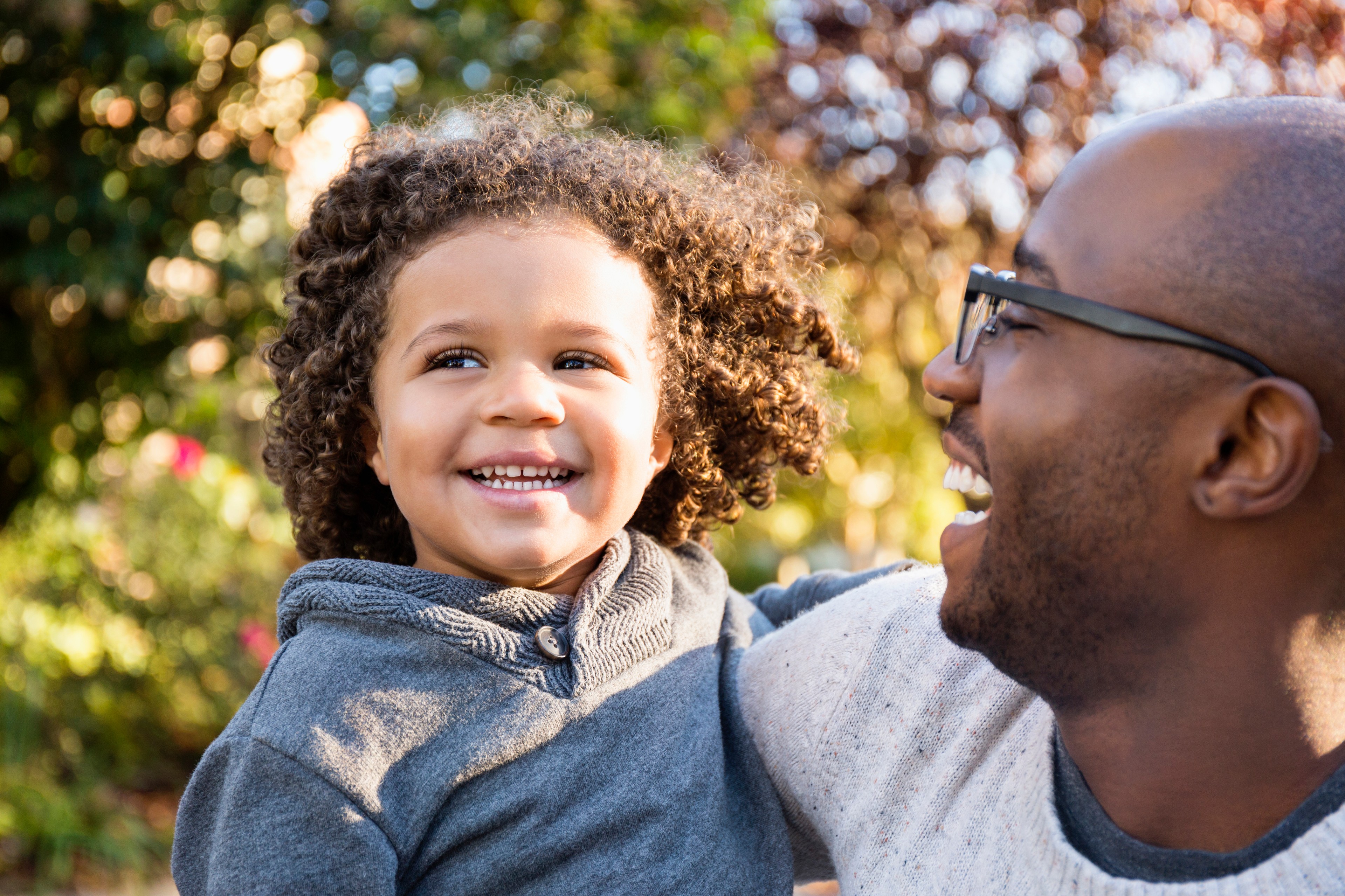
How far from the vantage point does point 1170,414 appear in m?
1.43

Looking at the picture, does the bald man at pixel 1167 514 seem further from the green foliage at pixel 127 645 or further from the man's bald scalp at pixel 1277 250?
the green foliage at pixel 127 645

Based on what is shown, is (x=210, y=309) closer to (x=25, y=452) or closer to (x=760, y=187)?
(x=25, y=452)

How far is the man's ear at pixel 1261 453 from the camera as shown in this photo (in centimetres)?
135

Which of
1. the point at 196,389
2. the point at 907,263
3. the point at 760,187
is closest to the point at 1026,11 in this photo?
the point at 907,263

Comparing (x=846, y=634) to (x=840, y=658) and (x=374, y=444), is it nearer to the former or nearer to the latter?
(x=840, y=658)

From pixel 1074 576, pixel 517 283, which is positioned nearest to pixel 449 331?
pixel 517 283

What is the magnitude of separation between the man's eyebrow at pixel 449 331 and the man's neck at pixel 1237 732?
1.19 meters

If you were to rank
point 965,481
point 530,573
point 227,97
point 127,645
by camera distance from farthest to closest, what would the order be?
point 227,97 < point 127,645 < point 530,573 < point 965,481

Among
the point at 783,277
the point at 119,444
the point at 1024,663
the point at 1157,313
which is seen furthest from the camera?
the point at 119,444

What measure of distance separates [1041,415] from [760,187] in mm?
1495

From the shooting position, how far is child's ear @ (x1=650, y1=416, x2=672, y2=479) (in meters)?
2.31

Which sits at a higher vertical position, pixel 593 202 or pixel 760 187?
pixel 593 202

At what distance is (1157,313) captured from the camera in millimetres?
1435

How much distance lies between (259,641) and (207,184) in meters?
2.06
